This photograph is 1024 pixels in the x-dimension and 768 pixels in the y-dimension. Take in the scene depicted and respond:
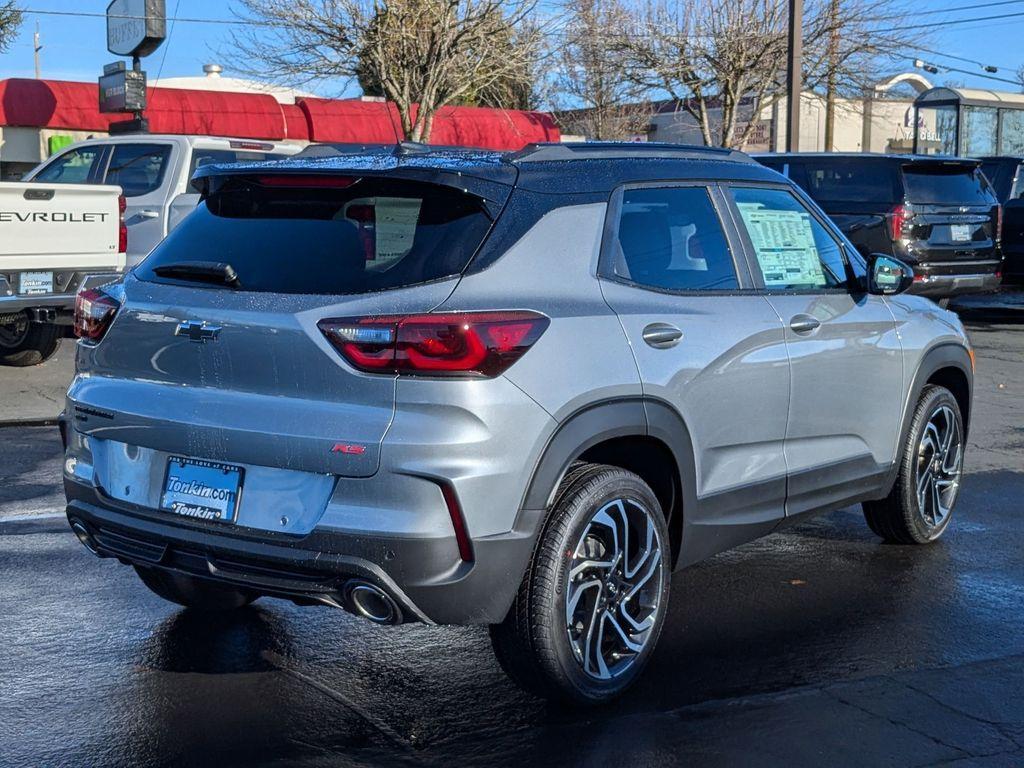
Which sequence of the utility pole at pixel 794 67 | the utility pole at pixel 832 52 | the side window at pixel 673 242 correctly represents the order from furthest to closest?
the utility pole at pixel 832 52
the utility pole at pixel 794 67
the side window at pixel 673 242

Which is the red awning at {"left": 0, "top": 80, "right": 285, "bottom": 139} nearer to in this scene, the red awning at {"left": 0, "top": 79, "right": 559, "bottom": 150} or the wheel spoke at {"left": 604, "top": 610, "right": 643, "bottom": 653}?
the red awning at {"left": 0, "top": 79, "right": 559, "bottom": 150}

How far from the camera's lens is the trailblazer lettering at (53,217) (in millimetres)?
10750

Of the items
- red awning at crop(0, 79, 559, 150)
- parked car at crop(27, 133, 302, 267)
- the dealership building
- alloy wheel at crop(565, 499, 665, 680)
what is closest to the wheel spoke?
alloy wheel at crop(565, 499, 665, 680)

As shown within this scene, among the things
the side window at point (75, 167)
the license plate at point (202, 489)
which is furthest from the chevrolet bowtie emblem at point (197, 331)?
the side window at point (75, 167)

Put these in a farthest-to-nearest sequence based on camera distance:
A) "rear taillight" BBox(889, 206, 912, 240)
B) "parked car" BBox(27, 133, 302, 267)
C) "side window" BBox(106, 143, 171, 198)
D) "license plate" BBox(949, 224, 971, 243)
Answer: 1. "license plate" BBox(949, 224, 971, 243)
2. "rear taillight" BBox(889, 206, 912, 240)
3. "side window" BBox(106, 143, 171, 198)
4. "parked car" BBox(27, 133, 302, 267)

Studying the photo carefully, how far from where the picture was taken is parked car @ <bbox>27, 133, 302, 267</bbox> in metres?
13.2

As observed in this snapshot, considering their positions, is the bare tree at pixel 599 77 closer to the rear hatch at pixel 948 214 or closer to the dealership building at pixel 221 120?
the dealership building at pixel 221 120

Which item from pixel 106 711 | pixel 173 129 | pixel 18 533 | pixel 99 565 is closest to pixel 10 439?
pixel 18 533

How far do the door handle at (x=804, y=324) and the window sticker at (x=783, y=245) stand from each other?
154mm

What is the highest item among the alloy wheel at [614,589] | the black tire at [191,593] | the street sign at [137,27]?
the street sign at [137,27]

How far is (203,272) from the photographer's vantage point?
4.30 m

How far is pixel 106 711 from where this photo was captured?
429 cm

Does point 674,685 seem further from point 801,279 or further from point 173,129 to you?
point 173,129

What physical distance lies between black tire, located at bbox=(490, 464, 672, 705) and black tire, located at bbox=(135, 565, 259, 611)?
1.34 meters
